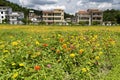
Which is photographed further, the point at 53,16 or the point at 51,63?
the point at 53,16

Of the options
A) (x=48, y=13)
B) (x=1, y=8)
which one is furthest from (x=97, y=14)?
(x=1, y=8)

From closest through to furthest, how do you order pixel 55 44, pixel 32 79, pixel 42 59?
pixel 32 79, pixel 42 59, pixel 55 44

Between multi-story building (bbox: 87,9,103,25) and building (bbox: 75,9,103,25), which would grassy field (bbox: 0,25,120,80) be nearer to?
building (bbox: 75,9,103,25)

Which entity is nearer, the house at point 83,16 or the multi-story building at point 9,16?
the multi-story building at point 9,16

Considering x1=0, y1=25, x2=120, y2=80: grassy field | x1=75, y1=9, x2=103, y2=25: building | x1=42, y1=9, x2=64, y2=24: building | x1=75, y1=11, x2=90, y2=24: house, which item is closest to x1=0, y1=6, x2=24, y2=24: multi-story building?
x1=42, y1=9, x2=64, y2=24: building

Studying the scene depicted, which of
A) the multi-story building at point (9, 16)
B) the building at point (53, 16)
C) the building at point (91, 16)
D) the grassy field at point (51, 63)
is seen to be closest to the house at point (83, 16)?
the building at point (91, 16)

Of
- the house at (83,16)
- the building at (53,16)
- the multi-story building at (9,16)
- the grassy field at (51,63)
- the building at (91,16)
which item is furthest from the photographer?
the house at (83,16)

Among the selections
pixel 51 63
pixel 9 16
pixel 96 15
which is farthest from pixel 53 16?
pixel 51 63

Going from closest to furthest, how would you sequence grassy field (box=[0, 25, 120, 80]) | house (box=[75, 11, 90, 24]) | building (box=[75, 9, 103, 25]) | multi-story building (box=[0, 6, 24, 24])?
grassy field (box=[0, 25, 120, 80])
multi-story building (box=[0, 6, 24, 24])
building (box=[75, 9, 103, 25])
house (box=[75, 11, 90, 24])

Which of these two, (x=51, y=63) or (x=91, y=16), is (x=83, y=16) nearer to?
(x=91, y=16)

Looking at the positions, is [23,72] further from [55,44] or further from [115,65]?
[115,65]

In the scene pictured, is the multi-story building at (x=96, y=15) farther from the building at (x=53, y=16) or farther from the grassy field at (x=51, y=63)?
the grassy field at (x=51, y=63)

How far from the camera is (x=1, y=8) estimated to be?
119m

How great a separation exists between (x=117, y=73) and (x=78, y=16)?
110 meters
